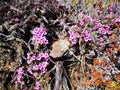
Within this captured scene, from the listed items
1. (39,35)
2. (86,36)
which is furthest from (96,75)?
(39,35)

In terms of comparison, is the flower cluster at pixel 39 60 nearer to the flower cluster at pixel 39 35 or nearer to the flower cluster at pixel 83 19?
the flower cluster at pixel 39 35

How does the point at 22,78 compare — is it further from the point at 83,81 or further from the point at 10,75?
the point at 83,81

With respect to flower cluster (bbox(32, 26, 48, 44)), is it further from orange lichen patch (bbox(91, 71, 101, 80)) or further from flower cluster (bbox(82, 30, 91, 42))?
orange lichen patch (bbox(91, 71, 101, 80))

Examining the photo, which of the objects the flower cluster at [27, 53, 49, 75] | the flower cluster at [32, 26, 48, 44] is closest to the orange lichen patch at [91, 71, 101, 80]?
the flower cluster at [27, 53, 49, 75]

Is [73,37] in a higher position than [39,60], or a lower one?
higher

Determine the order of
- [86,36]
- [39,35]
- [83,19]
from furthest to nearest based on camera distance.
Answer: [83,19] → [86,36] → [39,35]

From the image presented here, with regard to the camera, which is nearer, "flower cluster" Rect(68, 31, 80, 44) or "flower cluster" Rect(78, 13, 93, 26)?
"flower cluster" Rect(68, 31, 80, 44)

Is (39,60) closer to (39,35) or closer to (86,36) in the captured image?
(39,35)

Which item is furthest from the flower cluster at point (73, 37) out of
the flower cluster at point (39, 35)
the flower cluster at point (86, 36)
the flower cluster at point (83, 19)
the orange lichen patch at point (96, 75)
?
the orange lichen patch at point (96, 75)
